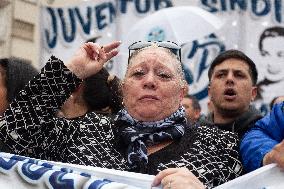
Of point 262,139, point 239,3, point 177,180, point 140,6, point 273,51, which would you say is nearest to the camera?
point 177,180

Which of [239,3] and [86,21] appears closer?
[239,3]

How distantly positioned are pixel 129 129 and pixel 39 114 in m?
0.34

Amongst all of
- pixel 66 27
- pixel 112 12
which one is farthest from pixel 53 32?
pixel 112 12

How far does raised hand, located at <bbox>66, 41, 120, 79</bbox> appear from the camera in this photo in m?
2.55

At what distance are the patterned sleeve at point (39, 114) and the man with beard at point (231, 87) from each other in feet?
3.35

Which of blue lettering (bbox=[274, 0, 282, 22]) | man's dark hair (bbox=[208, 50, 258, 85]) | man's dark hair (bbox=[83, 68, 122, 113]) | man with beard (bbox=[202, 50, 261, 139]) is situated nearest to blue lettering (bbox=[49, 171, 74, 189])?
man's dark hair (bbox=[83, 68, 122, 113])

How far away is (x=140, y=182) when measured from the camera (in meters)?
1.95

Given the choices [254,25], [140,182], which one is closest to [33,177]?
[140,182]

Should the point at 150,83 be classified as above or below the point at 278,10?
below

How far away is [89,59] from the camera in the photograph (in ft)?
8.54

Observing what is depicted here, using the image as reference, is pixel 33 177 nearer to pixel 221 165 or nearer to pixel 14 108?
Result: pixel 14 108

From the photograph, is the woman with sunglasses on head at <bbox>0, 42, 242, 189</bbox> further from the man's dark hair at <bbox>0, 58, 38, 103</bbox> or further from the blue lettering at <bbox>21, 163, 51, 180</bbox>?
the man's dark hair at <bbox>0, 58, 38, 103</bbox>

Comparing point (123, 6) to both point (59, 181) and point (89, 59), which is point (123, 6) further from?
point (59, 181)

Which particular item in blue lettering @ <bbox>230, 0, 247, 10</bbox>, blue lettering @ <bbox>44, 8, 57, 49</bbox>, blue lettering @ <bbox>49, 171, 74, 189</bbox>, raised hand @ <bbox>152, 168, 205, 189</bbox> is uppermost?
blue lettering @ <bbox>230, 0, 247, 10</bbox>
